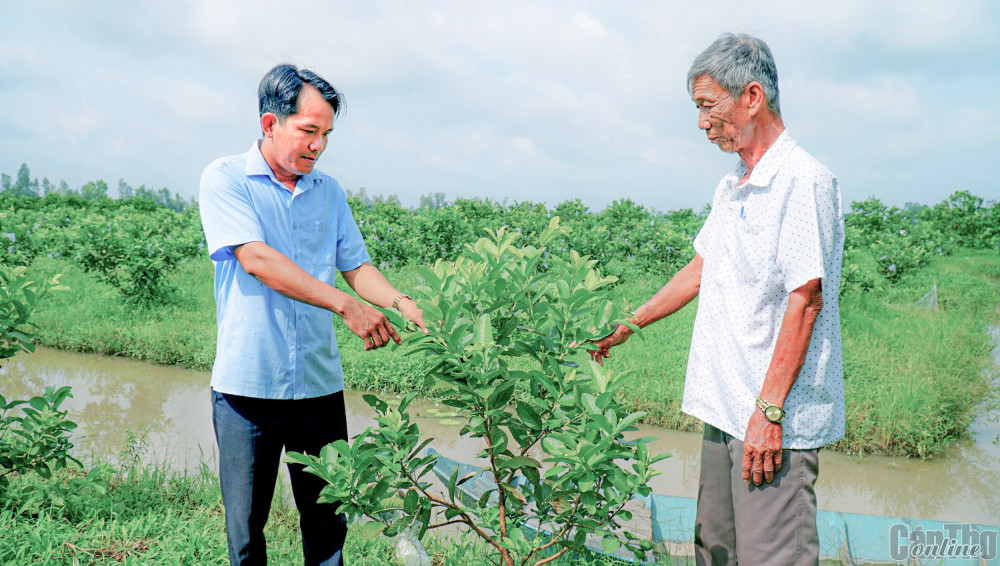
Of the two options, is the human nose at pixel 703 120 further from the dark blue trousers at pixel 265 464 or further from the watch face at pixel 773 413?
the dark blue trousers at pixel 265 464

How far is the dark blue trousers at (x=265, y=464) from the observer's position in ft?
6.23

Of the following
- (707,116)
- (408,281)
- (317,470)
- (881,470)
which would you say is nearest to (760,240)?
(707,116)

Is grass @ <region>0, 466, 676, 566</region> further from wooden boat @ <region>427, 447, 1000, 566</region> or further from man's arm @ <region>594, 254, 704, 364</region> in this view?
man's arm @ <region>594, 254, 704, 364</region>

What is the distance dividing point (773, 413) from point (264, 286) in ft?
4.90

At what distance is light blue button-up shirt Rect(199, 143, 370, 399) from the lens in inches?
73.4

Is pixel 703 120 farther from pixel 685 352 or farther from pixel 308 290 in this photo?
pixel 685 352

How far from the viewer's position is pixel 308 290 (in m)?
1.77

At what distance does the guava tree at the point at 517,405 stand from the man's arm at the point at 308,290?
176 millimetres

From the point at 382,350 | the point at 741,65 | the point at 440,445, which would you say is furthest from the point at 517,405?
the point at 382,350

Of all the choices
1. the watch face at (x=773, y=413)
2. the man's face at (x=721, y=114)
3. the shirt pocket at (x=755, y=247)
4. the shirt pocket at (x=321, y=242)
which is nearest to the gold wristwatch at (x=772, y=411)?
the watch face at (x=773, y=413)

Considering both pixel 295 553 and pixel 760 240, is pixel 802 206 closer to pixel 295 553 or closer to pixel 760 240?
pixel 760 240

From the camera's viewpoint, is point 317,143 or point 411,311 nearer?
point 411,311

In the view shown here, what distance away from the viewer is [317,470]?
1541 millimetres

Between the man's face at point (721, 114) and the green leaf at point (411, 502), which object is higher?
the man's face at point (721, 114)
